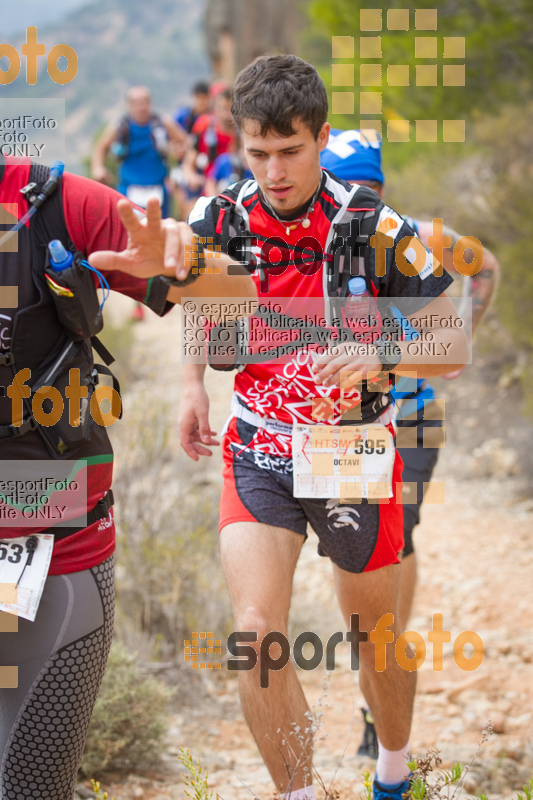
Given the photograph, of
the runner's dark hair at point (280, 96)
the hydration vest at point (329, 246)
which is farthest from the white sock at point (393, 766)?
the runner's dark hair at point (280, 96)

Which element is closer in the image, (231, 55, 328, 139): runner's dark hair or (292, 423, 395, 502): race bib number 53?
(231, 55, 328, 139): runner's dark hair

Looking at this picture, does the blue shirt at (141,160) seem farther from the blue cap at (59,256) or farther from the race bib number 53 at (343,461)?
the blue cap at (59,256)

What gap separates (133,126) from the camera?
9383 mm

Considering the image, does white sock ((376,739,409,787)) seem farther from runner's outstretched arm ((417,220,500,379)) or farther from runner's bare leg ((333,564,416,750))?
runner's outstretched arm ((417,220,500,379))

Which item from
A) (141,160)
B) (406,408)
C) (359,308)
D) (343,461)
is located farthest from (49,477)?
(141,160)

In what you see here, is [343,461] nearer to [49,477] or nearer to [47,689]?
[49,477]

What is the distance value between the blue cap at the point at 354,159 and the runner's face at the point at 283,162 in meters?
0.80

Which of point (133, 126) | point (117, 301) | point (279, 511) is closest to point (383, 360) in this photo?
point (279, 511)

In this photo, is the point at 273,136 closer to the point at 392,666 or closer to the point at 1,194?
the point at 1,194

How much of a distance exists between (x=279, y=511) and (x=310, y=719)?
59 cm

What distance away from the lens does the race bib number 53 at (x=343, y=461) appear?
2.59 meters

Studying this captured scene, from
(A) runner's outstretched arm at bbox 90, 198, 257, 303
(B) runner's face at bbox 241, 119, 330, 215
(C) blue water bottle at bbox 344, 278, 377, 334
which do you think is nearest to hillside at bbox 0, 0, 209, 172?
(B) runner's face at bbox 241, 119, 330, 215

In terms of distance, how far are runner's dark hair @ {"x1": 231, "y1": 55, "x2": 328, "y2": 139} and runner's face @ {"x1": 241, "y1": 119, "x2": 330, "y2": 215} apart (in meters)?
0.02

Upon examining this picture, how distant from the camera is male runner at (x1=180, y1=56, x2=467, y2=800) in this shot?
7.94 ft
